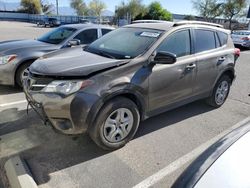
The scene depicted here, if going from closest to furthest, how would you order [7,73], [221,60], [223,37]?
[221,60] → [223,37] → [7,73]

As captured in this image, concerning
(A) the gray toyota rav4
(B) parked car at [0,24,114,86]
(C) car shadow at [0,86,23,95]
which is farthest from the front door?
(C) car shadow at [0,86,23,95]

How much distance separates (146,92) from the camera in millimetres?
3543

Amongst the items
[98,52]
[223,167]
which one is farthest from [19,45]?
[223,167]

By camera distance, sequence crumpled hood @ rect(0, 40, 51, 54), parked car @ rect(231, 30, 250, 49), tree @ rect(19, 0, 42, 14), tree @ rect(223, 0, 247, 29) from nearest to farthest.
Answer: crumpled hood @ rect(0, 40, 51, 54) → parked car @ rect(231, 30, 250, 49) → tree @ rect(223, 0, 247, 29) → tree @ rect(19, 0, 42, 14)

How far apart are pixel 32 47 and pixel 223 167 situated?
5.05 m

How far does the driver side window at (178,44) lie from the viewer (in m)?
3.77

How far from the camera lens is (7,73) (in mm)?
5320

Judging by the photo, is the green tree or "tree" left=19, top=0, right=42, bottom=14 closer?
the green tree

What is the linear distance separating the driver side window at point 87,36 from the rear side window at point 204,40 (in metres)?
3.12

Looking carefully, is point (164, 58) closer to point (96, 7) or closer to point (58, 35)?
point (58, 35)

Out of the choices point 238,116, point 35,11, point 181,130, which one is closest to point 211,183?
point 181,130

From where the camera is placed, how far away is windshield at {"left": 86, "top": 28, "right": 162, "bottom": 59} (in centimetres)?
365

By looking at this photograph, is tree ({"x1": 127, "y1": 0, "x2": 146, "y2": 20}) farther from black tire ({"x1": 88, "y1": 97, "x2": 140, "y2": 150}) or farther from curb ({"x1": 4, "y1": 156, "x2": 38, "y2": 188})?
curb ({"x1": 4, "y1": 156, "x2": 38, "y2": 188})

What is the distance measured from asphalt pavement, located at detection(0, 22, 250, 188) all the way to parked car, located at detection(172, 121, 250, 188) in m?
1.09
